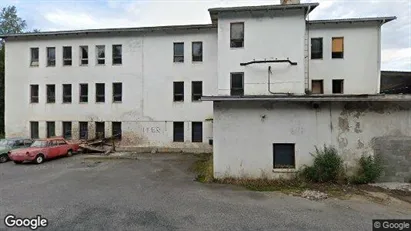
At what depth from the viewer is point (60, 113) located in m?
22.8

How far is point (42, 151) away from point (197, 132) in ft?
35.0

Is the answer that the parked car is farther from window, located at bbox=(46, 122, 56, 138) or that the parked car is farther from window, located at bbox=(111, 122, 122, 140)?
window, located at bbox=(111, 122, 122, 140)

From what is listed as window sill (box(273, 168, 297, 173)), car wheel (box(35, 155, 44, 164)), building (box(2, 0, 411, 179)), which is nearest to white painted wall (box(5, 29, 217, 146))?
building (box(2, 0, 411, 179))

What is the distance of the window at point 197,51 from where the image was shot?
21359 millimetres

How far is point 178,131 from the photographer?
2159 cm

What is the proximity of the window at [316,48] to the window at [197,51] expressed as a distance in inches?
333

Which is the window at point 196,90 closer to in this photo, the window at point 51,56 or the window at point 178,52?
the window at point 178,52

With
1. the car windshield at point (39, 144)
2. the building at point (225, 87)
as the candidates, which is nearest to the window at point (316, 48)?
the building at point (225, 87)

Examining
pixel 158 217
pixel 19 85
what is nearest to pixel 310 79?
pixel 158 217

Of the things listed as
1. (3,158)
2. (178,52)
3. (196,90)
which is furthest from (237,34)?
(3,158)

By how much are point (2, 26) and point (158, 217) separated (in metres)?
49.6

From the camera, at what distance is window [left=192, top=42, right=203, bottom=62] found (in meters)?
21.4

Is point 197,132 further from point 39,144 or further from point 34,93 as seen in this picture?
point 34,93

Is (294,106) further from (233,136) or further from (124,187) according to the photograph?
(124,187)
